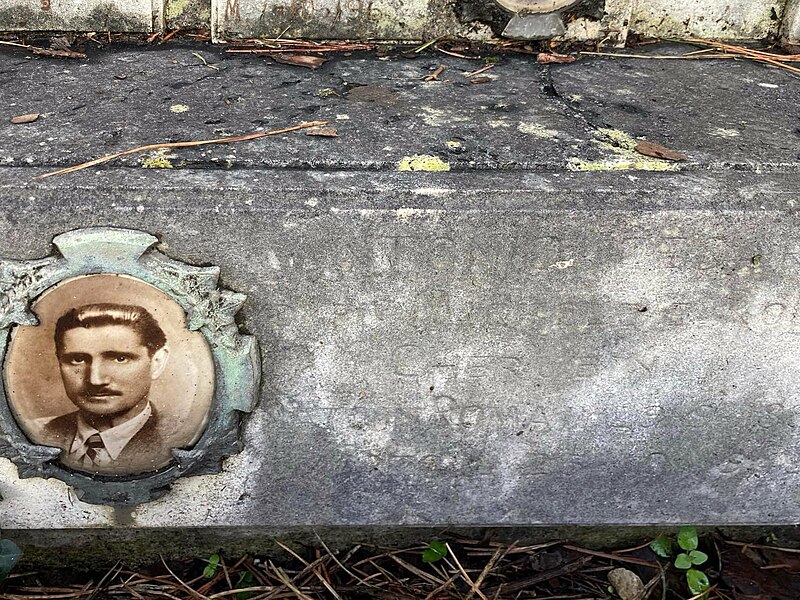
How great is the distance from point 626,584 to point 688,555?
0.52 ft

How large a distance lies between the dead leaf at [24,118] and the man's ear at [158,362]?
0.49 m

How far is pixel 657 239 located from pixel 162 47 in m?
1.22

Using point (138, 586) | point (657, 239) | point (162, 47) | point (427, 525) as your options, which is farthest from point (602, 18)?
point (138, 586)

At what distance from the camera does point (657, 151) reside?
4.43ft

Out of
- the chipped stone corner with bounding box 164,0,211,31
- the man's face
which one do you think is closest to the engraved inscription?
the chipped stone corner with bounding box 164,0,211,31

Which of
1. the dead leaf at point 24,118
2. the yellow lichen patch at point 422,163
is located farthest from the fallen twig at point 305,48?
the yellow lichen patch at point 422,163

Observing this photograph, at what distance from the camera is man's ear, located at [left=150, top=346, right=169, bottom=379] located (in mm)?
1306

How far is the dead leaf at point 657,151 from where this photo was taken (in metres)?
1.34

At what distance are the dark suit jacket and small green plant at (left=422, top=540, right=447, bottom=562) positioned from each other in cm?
63

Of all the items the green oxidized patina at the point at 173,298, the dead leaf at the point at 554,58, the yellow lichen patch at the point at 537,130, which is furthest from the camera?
the dead leaf at the point at 554,58

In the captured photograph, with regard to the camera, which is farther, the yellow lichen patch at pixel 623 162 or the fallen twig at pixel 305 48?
the fallen twig at pixel 305 48

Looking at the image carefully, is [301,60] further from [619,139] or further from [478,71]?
[619,139]

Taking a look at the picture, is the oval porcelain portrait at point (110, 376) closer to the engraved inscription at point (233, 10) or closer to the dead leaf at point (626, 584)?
the engraved inscription at point (233, 10)

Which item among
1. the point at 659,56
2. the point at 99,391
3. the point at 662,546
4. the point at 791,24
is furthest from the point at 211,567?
the point at 791,24
